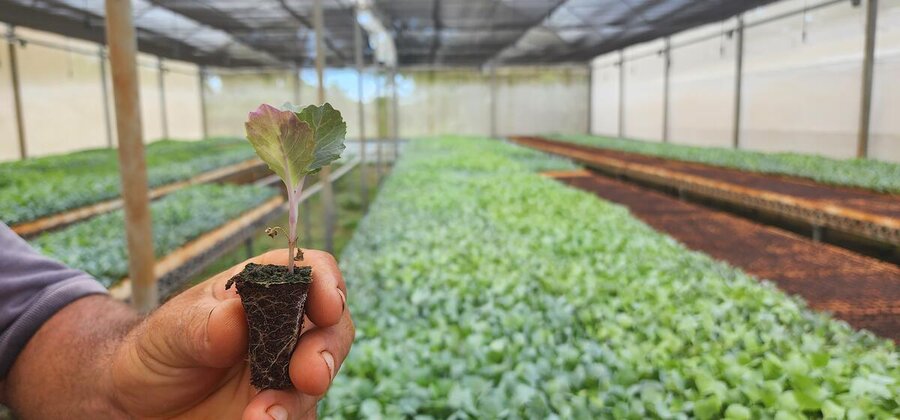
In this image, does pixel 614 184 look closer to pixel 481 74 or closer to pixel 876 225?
pixel 876 225

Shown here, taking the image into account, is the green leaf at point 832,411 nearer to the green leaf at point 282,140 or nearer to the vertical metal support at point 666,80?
the green leaf at point 282,140

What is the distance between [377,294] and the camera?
11.1ft

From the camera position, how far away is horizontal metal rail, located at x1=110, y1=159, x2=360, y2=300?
4690 millimetres

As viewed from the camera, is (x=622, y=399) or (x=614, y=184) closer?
(x=622, y=399)

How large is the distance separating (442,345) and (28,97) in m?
13.4

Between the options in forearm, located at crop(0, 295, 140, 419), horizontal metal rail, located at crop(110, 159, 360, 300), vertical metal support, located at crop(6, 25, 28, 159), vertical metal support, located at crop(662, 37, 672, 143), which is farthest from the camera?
vertical metal support, located at crop(662, 37, 672, 143)

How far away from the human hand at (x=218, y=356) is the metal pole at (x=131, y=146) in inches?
74.5

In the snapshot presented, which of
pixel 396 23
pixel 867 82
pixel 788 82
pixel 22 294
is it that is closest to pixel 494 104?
pixel 396 23

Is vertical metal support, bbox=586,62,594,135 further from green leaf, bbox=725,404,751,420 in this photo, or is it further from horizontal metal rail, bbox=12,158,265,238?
green leaf, bbox=725,404,751,420

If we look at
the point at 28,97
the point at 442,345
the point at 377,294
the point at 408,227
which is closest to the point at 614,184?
the point at 408,227

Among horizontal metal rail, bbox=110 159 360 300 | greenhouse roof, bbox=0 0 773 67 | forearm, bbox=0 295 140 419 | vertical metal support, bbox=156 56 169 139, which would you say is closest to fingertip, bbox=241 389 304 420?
forearm, bbox=0 295 140 419

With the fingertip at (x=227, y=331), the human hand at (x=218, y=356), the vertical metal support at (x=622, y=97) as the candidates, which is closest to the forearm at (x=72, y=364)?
the human hand at (x=218, y=356)

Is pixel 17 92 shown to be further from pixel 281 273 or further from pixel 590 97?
pixel 590 97

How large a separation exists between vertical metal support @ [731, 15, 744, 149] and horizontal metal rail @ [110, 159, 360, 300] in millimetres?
10943
